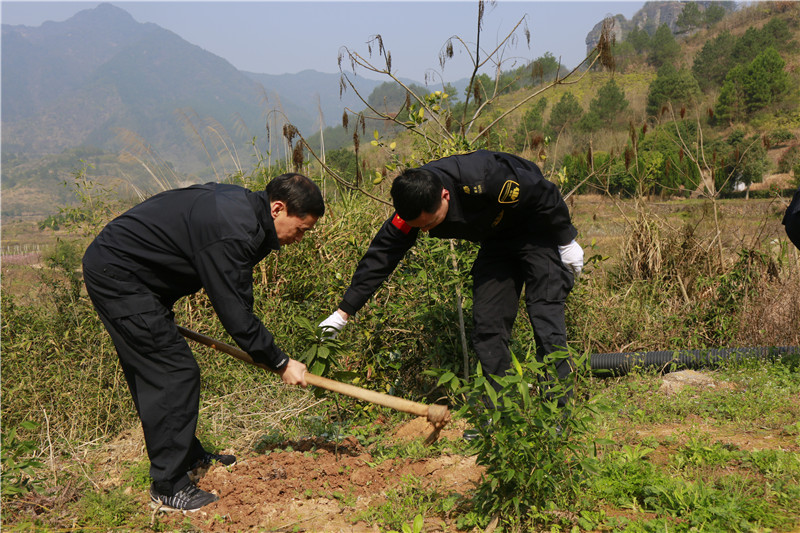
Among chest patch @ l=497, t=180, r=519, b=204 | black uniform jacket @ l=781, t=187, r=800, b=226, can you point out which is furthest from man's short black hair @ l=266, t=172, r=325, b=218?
black uniform jacket @ l=781, t=187, r=800, b=226

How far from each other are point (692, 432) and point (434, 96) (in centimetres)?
285

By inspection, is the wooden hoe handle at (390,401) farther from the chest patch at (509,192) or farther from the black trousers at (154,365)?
the chest patch at (509,192)

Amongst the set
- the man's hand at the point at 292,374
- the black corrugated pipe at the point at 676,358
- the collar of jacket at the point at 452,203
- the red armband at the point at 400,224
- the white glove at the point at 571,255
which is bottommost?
the black corrugated pipe at the point at 676,358

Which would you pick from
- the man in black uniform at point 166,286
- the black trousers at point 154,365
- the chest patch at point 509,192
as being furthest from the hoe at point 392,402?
the chest patch at point 509,192

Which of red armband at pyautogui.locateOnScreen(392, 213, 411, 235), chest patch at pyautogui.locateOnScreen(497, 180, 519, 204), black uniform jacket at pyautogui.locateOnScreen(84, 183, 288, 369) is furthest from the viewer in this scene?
red armband at pyautogui.locateOnScreen(392, 213, 411, 235)

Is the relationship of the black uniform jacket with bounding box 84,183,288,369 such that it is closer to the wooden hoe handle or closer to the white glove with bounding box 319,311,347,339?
the wooden hoe handle

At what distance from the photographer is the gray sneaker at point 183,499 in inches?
105

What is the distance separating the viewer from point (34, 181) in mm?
117500

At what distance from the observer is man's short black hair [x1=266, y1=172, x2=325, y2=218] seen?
8.73 ft

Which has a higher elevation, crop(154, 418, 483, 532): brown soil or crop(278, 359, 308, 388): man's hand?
crop(278, 359, 308, 388): man's hand

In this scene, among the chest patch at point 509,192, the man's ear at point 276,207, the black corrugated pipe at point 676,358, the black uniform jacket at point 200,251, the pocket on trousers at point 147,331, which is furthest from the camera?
the black corrugated pipe at point 676,358

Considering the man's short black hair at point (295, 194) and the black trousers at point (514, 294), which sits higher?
the man's short black hair at point (295, 194)

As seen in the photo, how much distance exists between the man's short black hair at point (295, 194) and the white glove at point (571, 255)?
4.72 ft

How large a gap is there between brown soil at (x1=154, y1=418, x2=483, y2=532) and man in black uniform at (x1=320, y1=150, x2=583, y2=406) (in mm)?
709
